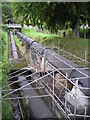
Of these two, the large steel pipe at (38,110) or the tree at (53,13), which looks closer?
the large steel pipe at (38,110)

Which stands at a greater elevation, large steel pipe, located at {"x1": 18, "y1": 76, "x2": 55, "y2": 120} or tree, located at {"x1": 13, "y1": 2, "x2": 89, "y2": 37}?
tree, located at {"x1": 13, "y1": 2, "x2": 89, "y2": 37}

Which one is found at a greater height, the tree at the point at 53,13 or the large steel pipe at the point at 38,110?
the tree at the point at 53,13

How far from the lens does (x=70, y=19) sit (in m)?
12.9

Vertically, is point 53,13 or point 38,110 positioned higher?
point 53,13

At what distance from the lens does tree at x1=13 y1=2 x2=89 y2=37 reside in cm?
1166

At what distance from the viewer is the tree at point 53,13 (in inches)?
459

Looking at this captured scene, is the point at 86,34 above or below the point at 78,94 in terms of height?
above

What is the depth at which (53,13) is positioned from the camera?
40.1ft

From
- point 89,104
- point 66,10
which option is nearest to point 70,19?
point 66,10

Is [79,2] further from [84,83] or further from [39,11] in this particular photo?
[84,83]

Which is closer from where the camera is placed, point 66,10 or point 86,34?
point 66,10

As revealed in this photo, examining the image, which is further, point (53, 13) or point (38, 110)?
point (53, 13)

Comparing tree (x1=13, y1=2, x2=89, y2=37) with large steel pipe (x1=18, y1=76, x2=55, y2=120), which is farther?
tree (x1=13, y1=2, x2=89, y2=37)

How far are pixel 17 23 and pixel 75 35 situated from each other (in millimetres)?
23151
